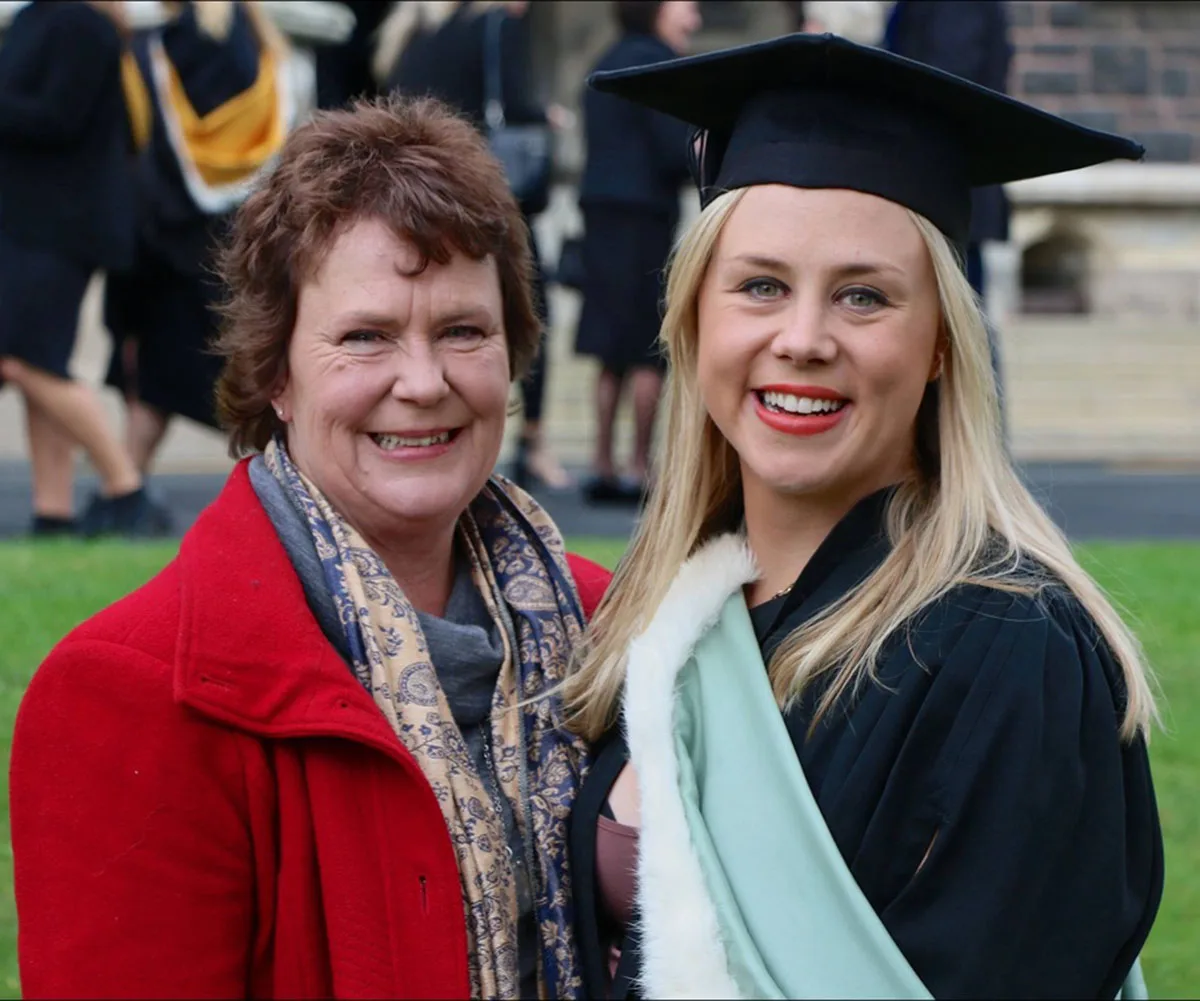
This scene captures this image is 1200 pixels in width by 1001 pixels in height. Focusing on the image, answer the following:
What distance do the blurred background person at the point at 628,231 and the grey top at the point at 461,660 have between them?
228 inches

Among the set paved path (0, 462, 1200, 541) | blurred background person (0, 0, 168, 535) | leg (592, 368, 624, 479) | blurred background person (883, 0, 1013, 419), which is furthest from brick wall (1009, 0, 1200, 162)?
Result: blurred background person (0, 0, 168, 535)

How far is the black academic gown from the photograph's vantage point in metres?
2.46

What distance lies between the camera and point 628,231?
9102 mm

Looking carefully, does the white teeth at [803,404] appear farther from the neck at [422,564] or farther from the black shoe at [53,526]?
the black shoe at [53,526]

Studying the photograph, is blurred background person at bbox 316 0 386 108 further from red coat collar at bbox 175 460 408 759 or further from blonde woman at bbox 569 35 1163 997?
red coat collar at bbox 175 460 408 759

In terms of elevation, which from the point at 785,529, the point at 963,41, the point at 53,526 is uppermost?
the point at 963,41

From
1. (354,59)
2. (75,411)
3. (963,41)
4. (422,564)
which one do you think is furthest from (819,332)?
(354,59)

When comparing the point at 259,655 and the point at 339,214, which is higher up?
the point at 339,214

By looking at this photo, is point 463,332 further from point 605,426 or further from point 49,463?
point 605,426

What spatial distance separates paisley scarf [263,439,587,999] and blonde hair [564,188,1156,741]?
2.9 inches

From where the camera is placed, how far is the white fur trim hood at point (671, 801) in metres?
2.55

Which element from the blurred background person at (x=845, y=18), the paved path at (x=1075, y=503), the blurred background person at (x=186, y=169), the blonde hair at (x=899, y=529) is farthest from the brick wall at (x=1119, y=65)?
the blonde hair at (x=899, y=529)

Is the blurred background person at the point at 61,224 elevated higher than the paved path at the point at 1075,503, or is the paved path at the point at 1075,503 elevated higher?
the blurred background person at the point at 61,224

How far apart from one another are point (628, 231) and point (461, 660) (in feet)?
20.7
